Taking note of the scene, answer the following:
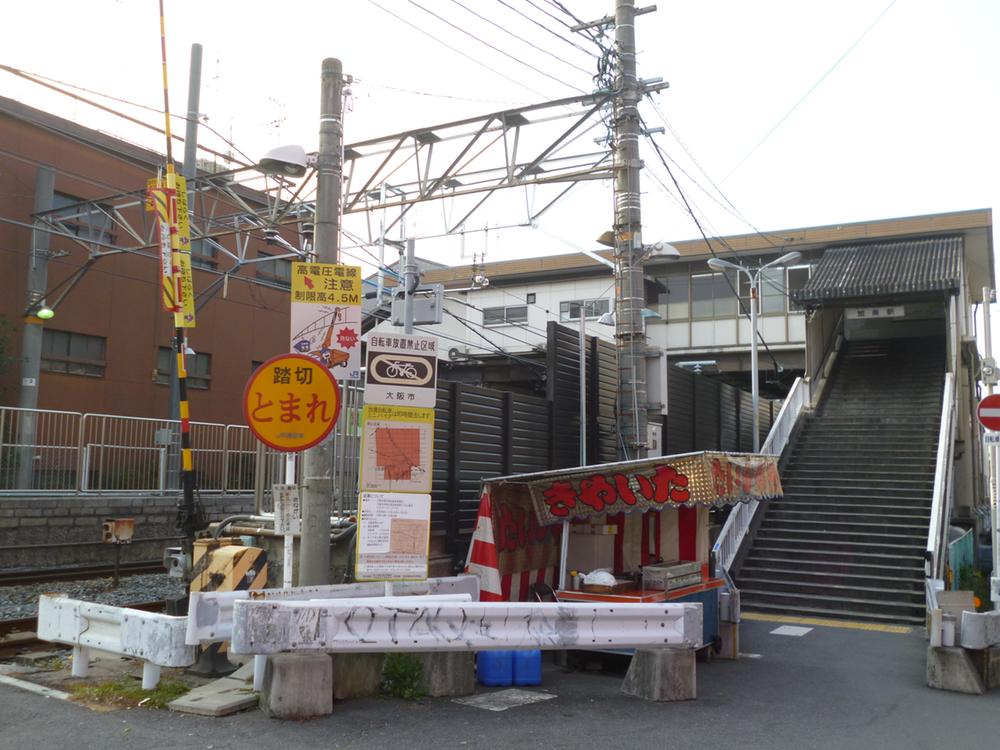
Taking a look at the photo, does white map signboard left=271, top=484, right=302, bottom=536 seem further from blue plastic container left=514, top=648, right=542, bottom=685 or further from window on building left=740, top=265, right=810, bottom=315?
window on building left=740, top=265, right=810, bottom=315

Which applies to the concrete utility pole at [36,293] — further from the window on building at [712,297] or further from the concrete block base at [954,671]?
the window on building at [712,297]

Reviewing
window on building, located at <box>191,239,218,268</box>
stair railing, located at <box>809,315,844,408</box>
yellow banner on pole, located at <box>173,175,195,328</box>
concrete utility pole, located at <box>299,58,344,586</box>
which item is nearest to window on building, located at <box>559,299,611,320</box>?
stair railing, located at <box>809,315,844,408</box>

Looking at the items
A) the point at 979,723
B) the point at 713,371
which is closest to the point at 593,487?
the point at 979,723

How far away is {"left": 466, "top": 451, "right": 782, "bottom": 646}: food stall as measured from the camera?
958 centimetres

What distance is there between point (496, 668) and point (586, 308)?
26.6 metres

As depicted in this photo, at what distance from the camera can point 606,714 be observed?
7.22 meters

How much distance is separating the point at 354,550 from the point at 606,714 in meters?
3.56

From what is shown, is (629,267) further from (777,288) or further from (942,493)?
(777,288)

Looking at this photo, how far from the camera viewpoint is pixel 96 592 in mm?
13922

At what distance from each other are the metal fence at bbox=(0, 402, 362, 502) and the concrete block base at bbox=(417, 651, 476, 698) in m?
6.90

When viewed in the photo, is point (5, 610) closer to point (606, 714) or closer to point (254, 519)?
point (254, 519)

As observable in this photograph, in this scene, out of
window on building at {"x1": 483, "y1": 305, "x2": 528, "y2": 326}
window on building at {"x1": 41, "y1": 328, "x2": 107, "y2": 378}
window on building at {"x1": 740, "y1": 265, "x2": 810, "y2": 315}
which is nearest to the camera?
window on building at {"x1": 41, "y1": 328, "x2": 107, "y2": 378}

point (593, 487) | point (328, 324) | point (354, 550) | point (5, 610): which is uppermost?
point (328, 324)

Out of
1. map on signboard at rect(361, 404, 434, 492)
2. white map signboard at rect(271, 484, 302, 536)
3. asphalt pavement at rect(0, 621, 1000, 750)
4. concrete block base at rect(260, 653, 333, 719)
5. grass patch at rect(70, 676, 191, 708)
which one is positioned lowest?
asphalt pavement at rect(0, 621, 1000, 750)
